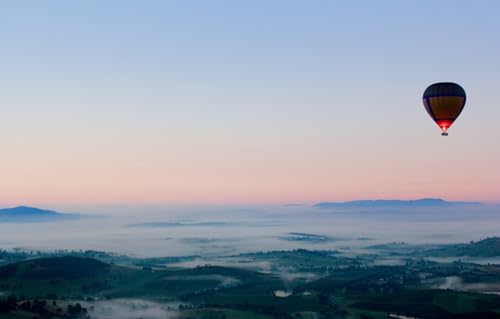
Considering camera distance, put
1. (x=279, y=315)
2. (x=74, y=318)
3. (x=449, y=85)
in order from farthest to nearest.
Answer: (x=279, y=315) < (x=74, y=318) < (x=449, y=85)

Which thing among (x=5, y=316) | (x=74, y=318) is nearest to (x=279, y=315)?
(x=74, y=318)

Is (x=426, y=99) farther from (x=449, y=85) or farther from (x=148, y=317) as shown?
(x=148, y=317)

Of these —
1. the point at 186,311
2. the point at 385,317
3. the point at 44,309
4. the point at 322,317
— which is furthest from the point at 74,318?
the point at 385,317

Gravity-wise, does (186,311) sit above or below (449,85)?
below

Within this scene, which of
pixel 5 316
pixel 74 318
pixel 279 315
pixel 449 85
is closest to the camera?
pixel 449 85

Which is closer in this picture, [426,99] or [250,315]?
[426,99]

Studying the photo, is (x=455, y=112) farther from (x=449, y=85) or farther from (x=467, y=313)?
(x=467, y=313)
